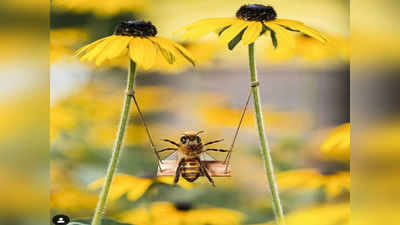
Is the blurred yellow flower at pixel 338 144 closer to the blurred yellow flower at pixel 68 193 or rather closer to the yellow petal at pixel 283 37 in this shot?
the yellow petal at pixel 283 37

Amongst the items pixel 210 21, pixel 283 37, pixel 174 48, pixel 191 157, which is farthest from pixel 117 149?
pixel 283 37

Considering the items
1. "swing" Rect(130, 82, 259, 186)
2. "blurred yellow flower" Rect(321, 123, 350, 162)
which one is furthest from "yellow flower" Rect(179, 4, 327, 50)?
"blurred yellow flower" Rect(321, 123, 350, 162)

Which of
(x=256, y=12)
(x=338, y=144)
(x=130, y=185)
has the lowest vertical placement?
(x=130, y=185)

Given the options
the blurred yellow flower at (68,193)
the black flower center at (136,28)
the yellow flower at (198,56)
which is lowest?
the blurred yellow flower at (68,193)

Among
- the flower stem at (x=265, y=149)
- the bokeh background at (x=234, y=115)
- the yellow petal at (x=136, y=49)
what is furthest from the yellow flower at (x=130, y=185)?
the yellow petal at (x=136, y=49)

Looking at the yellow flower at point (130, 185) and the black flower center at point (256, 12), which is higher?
the black flower center at point (256, 12)

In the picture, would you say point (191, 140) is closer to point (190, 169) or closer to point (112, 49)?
point (190, 169)
